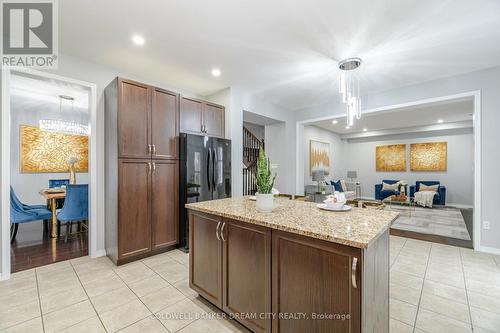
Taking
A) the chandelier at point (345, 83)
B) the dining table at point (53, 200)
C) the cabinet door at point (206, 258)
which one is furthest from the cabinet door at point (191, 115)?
the dining table at point (53, 200)

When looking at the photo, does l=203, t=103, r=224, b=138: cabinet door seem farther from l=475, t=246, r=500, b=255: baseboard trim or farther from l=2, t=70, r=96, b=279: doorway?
l=475, t=246, r=500, b=255: baseboard trim

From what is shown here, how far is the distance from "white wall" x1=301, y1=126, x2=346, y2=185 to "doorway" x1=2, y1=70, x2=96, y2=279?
221 inches

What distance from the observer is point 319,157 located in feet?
25.4

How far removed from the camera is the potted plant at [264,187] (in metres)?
1.78

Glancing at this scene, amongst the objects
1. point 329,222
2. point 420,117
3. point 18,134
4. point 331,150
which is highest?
point 420,117

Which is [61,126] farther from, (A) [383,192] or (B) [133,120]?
(A) [383,192]

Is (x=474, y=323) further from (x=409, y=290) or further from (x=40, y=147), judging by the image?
(x=40, y=147)

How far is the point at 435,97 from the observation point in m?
3.80

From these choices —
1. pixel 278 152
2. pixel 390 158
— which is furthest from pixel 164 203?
pixel 390 158

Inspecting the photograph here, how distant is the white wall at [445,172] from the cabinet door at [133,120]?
8.46 m

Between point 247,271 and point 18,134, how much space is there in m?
6.24

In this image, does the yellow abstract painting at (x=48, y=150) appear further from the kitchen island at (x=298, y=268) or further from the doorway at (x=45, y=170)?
the kitchen island at (x=298, y=268)

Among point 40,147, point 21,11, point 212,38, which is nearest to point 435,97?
point 212,38

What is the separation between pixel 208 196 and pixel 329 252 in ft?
8.55
